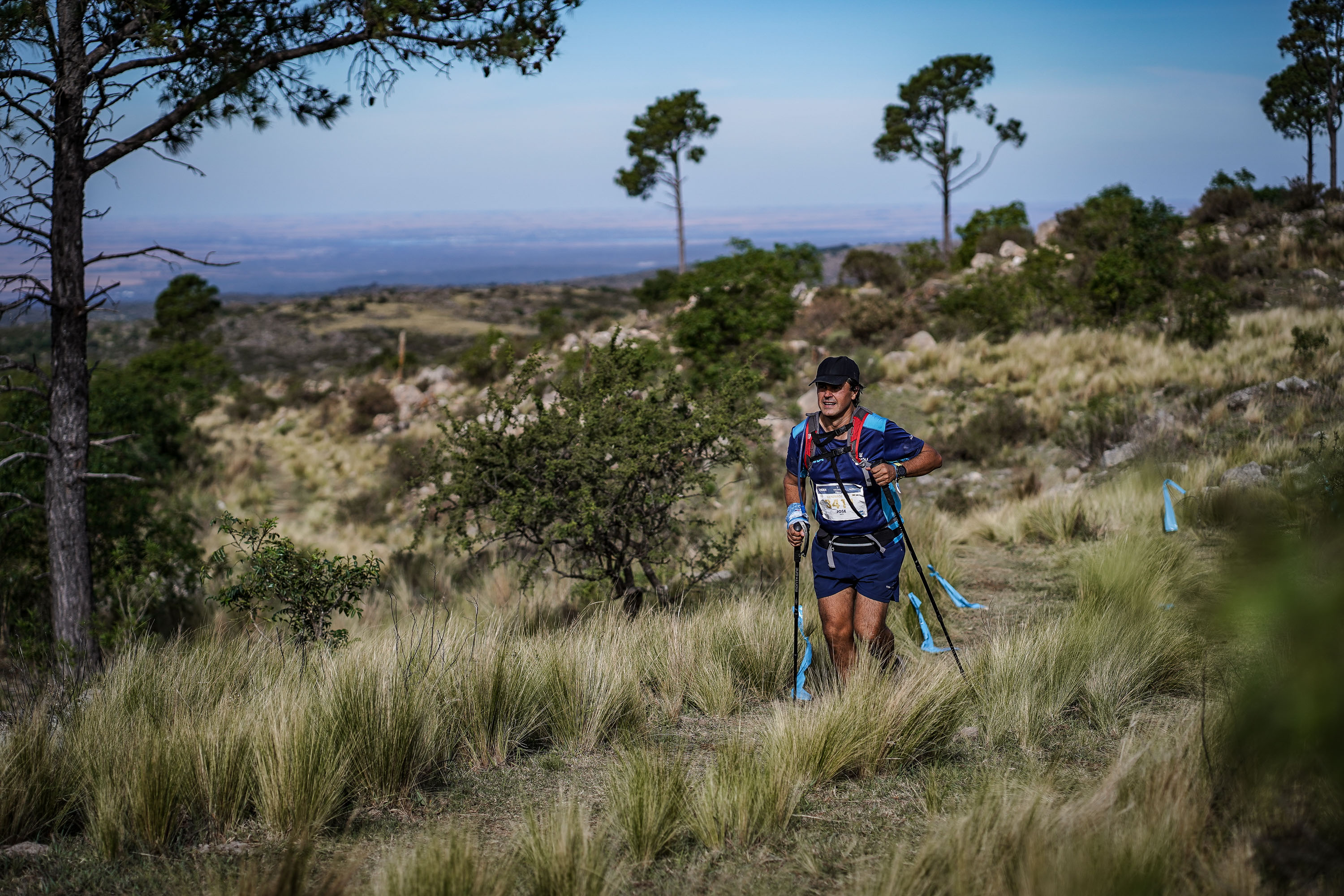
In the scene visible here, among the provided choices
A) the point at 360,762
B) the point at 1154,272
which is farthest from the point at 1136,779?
the point at 1154,272

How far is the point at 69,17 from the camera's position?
22.1ft

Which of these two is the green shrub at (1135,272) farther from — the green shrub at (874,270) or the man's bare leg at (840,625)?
the man's bare leg at (840,625)

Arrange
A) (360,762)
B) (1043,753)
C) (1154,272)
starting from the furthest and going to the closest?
(1154,272), (1043,753), (360,762)

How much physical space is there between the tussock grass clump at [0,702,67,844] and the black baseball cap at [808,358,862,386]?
3.71m

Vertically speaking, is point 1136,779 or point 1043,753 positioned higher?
point 1136,779

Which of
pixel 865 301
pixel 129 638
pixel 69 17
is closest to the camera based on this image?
pixel 129 638

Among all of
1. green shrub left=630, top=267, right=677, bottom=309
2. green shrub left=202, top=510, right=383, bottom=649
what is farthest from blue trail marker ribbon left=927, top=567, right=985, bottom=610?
green shrub left=630, top=267, right=677, bottom=309

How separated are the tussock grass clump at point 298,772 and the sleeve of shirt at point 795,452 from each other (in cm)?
256

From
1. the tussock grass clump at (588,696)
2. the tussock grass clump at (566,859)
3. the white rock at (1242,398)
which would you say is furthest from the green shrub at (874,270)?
the tussock grass clump at (566,859)

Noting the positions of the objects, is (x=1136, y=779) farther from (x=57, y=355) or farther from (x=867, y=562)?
(x=57, y=355)

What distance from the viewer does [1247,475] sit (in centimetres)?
905

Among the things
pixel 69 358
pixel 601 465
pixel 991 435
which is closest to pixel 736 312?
pixel 991 435

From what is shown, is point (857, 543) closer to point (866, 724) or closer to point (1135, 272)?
point (866, 724)

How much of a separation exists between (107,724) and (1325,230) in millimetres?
28132
